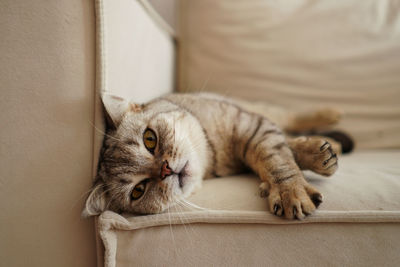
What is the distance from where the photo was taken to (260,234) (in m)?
0.71

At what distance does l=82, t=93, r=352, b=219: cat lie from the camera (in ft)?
2.59

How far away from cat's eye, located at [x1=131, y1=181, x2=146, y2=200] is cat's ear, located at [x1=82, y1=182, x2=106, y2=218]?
10 centimetres

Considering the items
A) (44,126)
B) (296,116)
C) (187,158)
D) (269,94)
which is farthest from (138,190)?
(296,116)

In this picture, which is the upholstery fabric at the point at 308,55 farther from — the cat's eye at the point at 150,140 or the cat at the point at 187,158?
the cat's eye at the point at 150,140

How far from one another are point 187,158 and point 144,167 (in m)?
0.16

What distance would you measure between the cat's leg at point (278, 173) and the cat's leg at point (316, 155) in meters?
0.05

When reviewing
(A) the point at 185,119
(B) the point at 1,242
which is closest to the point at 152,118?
(A) the point at 185,119

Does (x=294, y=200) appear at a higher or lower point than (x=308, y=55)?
lower

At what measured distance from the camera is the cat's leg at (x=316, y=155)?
842 millimetres

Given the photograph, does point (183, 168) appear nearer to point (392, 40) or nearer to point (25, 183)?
point (25, 183)

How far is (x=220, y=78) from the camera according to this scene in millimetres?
1610

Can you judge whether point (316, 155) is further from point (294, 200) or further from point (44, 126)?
point (44, 126)

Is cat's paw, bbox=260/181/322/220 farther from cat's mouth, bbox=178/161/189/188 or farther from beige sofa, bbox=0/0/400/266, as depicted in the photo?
cat's mouth, bbox=178/161/189/188

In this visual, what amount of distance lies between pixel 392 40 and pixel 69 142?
173 centimetres
